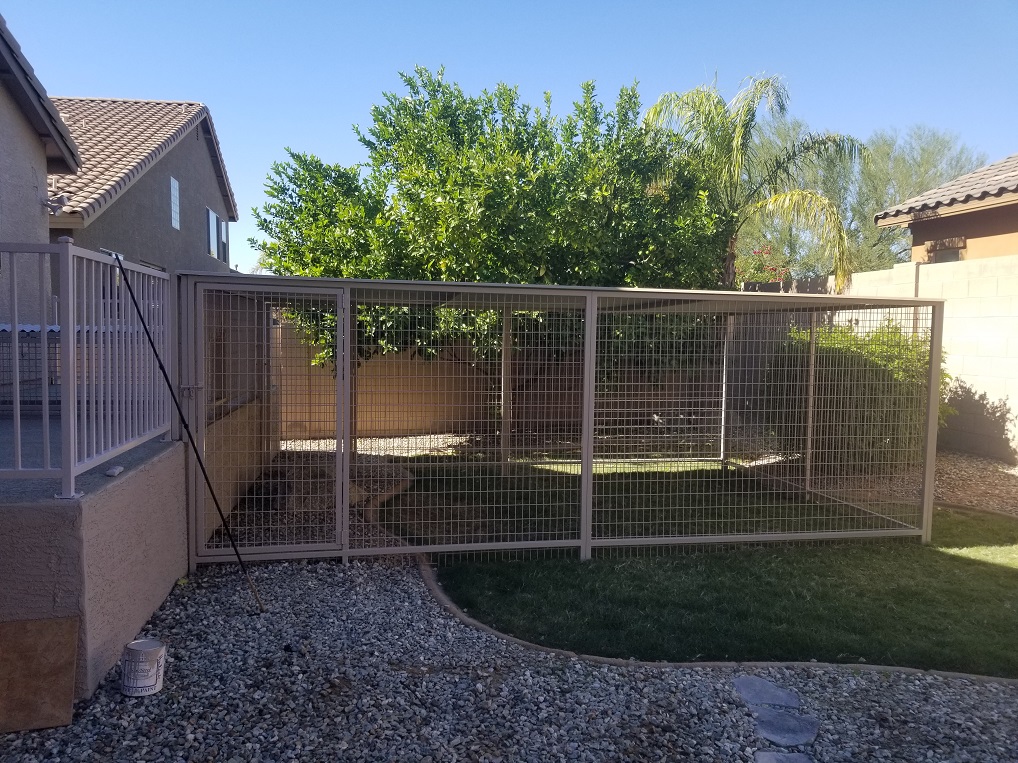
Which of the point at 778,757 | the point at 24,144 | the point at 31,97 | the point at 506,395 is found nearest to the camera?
the point at 778,757

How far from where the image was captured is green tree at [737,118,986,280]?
2383 cm

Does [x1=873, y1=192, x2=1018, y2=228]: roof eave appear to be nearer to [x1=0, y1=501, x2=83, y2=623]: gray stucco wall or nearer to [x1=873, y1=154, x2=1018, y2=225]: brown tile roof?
[x1=873, y1=154, x2=1018, y2=225]: brown tile roof

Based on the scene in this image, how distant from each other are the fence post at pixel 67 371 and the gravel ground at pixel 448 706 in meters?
1.06

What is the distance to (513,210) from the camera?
855 cm

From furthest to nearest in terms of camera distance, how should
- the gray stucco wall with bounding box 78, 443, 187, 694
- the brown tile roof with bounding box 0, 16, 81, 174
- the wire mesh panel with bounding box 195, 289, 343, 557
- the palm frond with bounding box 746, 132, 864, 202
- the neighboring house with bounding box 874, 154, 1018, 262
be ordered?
1. the palm frond with bounding box 746, 132, 864, 202
2. the neighboring house with bounding box 874, 154, 1018, 262
3. the brown tile roof with bounding box 0, 16, 81, 174
4. the wire mesh panel with bounding box 195, 289, 343, 557
5. the gray stucco wall with bounding box 78, 443, 187, 694

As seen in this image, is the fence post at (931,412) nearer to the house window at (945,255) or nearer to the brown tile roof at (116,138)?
the house window at (945,255)

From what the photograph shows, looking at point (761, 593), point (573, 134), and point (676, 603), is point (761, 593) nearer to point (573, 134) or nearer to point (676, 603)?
point (676, 603)

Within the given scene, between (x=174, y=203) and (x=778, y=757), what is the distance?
640 inches

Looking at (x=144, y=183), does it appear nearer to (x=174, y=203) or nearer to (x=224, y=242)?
(x=174, y=203)

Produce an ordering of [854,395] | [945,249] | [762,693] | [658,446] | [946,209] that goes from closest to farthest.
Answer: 1. [762,693]
2. [854,395]
3. [658,446]
4. [946,209]
5. [945,249]

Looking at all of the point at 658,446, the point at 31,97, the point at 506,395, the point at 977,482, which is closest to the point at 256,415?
the point at 506,395

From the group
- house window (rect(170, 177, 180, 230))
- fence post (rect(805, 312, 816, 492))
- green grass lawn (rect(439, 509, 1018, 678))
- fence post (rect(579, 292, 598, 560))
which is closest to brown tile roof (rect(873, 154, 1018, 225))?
fence post (rect(805, 312, 816, 492))

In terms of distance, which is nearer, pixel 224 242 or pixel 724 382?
pixel 724 382

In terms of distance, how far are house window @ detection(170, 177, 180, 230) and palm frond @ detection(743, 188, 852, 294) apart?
12.1 metres
